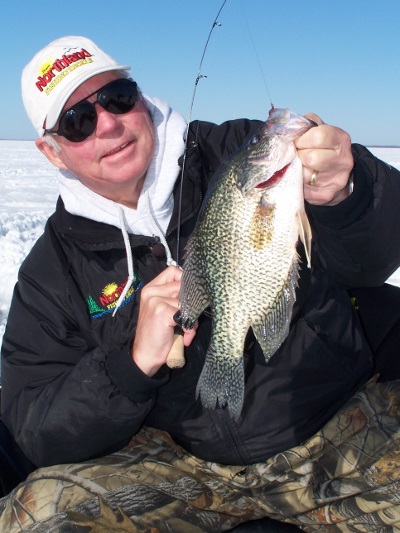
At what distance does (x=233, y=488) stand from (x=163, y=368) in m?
0.70

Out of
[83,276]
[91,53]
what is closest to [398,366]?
[83,276]

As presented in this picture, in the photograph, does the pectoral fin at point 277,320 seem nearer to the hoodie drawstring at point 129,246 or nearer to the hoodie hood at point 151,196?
the hoodie drawstring at point 129,246

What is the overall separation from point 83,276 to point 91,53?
1.09 metres

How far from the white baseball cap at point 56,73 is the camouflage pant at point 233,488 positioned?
64.0 inches

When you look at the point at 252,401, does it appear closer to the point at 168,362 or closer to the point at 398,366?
the point at 168,362

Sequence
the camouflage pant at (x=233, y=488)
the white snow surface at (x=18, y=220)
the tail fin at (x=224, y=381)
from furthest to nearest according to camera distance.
A: the white snow surface at (x=18, y=220)
the camouflage pant at (x=233, y=488)
the tail fin at (x=224, y=381)

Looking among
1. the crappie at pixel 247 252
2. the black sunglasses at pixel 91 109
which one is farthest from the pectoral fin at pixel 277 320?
the black sunglasses at pixel 91 109

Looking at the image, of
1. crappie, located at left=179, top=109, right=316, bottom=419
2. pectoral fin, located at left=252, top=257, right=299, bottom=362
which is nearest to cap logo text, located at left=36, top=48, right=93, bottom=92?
crappie, located at left=179, top=109, right=316, bottom=419

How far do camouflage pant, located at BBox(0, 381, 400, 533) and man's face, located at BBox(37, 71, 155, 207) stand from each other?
4.28 feet

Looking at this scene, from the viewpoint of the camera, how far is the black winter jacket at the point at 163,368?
7.43 ft

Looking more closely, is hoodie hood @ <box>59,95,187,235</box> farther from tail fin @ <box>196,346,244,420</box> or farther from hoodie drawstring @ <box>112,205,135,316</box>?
tail fin @ <box>196,346,244,420</box>

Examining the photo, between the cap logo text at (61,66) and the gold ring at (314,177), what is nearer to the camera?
the gold ring at (314,177)

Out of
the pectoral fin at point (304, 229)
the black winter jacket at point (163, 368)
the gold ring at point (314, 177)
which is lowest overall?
the black winter jacket at point (163, 368)

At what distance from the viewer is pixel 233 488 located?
2.47 meters
